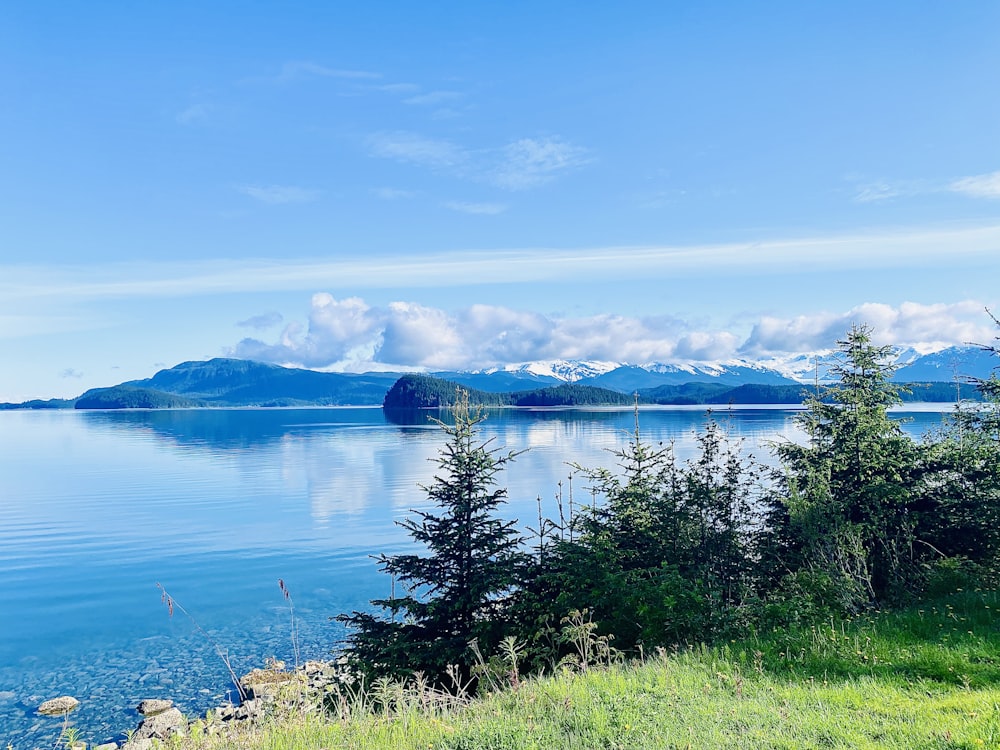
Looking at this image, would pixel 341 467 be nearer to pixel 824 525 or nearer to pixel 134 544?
pixel 134 544

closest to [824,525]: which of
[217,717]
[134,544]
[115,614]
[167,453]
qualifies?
[217,717]

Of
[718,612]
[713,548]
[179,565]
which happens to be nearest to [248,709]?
[718,612]

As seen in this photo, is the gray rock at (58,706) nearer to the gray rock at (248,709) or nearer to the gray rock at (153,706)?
the gray rock at (153,706)

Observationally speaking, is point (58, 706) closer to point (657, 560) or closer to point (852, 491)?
point (657, 560)

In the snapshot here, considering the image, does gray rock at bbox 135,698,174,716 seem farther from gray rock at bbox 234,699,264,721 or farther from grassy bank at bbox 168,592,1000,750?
grassy bank at bbox 168,592,1000,750

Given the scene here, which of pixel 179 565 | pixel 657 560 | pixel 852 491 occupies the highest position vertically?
pixel 852 491

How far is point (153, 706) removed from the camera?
58.7ft

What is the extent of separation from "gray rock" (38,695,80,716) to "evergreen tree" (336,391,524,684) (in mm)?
10493

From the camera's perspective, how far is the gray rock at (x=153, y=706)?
57.9 feet

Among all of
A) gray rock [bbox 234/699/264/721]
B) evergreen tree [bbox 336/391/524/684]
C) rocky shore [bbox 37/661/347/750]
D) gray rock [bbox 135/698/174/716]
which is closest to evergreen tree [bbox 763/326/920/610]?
evergreen tree [bbox 336/391/524/684]

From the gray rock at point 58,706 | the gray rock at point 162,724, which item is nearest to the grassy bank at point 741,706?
the gray rock at point 162,724

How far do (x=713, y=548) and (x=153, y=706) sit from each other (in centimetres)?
1629

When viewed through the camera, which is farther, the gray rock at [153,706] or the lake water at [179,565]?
the lake water at [179,565]

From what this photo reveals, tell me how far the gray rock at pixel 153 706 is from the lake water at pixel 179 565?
300mm
